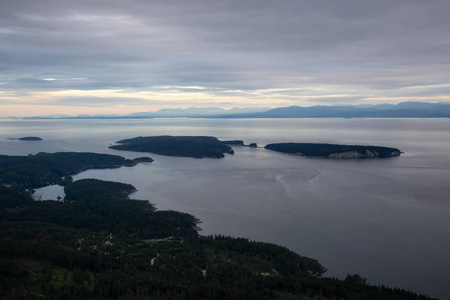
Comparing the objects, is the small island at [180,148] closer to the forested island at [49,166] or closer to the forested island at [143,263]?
the forested island at [49,166]

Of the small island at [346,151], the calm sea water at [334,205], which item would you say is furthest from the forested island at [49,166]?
the small island at [346,151]

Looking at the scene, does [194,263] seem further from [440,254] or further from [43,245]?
[440,254]

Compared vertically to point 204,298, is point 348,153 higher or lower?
higher

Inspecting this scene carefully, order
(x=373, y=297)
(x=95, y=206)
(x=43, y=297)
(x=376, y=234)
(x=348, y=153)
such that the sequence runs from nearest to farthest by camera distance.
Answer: (x=43, y=297) → (x=373, y=297) → (x=376, y=234) → (x=95, y=206) → (x=348, y=153)

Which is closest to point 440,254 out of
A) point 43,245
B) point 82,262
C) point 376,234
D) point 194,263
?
point 376,234

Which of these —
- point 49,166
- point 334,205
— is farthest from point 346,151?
point 49,166

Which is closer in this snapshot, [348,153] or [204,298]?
[204,298]

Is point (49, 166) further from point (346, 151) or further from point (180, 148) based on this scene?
point (346, 151)
